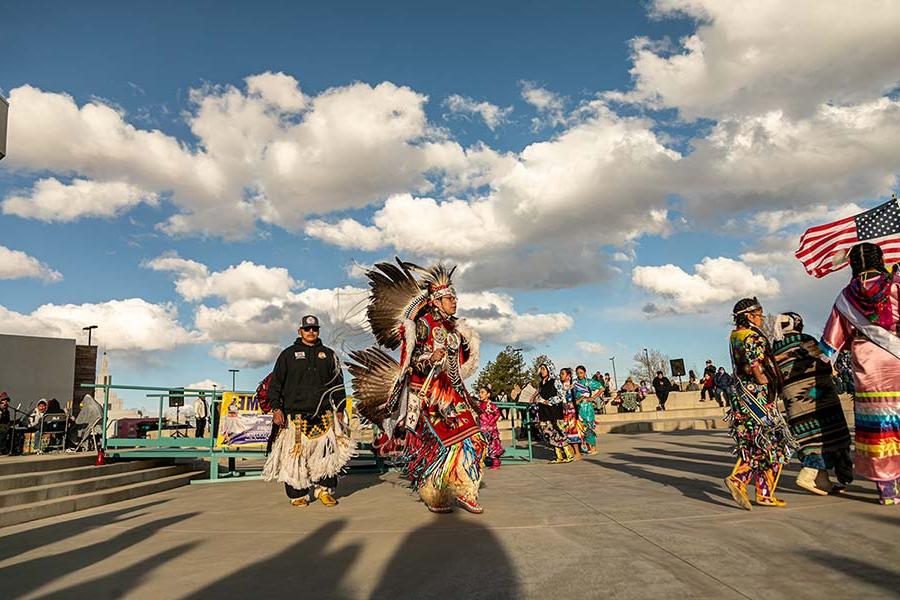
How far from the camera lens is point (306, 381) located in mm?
6402

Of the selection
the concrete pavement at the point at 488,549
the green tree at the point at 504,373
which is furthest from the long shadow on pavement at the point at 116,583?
the green tree at the point at 504,373

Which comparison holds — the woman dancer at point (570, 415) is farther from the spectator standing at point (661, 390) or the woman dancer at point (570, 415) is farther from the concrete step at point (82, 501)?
the spectator standing at point (661, 390)

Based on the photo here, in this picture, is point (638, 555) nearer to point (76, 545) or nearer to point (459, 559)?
point (459, 559)

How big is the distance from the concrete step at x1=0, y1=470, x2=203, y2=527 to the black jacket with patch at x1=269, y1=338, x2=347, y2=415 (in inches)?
92.0

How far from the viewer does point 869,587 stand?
8.58ft

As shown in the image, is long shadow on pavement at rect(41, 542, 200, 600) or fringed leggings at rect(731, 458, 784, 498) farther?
fringed leggings at rect(731, 458, 784, 498)

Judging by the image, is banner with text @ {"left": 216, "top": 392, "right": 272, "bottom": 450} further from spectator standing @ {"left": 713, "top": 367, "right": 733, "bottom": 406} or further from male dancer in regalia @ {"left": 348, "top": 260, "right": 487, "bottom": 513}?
spectator standing @ {"left": 713, "top": 367, "right": 733, "bottom": 406}

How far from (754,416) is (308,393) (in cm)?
439

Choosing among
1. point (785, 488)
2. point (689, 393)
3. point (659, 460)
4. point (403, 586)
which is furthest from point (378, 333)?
point (689, 393)

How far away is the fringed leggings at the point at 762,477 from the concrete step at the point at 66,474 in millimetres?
7196

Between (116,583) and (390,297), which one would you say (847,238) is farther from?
(116,583)

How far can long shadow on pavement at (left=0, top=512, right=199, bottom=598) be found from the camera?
3229mm

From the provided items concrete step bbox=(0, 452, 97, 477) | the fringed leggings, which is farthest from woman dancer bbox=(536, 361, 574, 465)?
concrete step bbox=(0, 452, 97, 477)

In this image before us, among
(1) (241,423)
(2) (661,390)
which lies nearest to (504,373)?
(2) (661,390)
